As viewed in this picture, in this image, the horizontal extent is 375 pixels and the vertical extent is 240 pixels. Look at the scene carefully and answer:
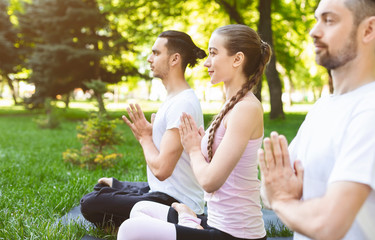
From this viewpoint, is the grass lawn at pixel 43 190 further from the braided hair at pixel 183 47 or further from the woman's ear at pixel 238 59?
the woman's ear at pixel 238 59

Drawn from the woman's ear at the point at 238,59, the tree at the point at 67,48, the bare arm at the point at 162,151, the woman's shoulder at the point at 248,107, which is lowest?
the bare arm at the point at 162,151

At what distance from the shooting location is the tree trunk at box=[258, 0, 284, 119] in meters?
15.7

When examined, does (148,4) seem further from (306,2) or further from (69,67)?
(306,2)

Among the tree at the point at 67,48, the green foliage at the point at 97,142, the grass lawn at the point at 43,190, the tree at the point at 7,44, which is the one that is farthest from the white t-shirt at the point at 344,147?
Answer: the tree at the point at 7,44

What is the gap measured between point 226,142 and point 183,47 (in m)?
1.42

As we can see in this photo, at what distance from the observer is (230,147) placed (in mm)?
2059

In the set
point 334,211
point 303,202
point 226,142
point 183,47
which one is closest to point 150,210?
point 226,142

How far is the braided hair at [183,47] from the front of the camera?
10.7 ft

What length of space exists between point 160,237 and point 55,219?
1.81 m

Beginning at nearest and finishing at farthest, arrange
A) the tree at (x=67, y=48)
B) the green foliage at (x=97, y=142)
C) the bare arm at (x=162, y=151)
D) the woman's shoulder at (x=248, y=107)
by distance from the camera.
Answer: the woman's shoulder at (x=248, y=107) → the bare arm at (x=162, y=151) → the green foliage at (x=97, y=142) → the tree at (x=67, y=48)

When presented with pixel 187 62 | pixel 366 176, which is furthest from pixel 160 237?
pixel 187 62

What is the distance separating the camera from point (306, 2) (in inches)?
676

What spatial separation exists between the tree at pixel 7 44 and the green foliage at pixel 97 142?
16.9 meters

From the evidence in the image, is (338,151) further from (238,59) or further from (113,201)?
(113,201)
